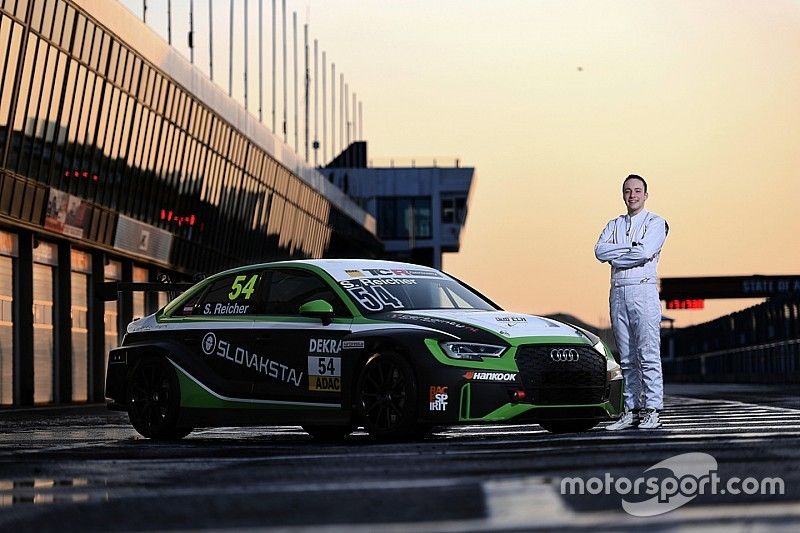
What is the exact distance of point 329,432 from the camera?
1381 cm

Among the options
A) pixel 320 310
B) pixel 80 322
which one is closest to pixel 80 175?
pixel 80 322

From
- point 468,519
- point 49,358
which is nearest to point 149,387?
point 468,519

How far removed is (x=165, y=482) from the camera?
27.0ft

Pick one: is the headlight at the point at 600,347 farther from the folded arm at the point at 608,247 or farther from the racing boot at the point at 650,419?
the folded arm at the point at 608,247

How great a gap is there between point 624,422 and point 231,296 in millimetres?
3336

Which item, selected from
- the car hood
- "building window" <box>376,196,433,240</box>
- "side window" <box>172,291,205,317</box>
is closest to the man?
the car hood

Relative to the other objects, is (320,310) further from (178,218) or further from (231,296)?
(178,218)

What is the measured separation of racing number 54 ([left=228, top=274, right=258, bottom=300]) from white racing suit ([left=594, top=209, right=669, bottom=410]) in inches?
110

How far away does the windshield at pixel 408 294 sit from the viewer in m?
12.8

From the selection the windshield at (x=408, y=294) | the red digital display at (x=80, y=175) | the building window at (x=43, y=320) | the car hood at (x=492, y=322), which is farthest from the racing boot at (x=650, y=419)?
the building window at (x=43, y=320)

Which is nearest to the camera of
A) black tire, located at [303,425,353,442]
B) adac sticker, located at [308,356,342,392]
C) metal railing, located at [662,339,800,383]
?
adac sticker, located at [308,356,342,392]

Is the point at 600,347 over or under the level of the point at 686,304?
under

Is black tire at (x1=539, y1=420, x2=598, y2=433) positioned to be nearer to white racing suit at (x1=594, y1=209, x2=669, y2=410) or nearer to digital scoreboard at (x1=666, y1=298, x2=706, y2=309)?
white racing suit at (x1=594, y1=209, x2=669, y2=410)

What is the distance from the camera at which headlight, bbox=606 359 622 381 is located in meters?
12.7
